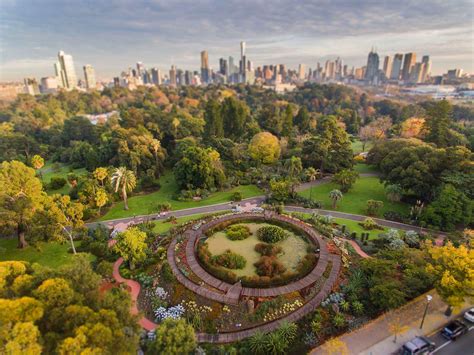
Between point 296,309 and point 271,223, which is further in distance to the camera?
point 271,223

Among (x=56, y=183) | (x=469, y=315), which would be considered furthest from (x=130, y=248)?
(x=56, y=183)

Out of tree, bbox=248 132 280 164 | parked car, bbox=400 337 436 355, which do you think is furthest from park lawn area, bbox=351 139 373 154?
parked car, bbox=400 337 436 355

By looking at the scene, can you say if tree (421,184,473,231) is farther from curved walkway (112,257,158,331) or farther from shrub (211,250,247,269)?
curved walkway (112,257,158,331)

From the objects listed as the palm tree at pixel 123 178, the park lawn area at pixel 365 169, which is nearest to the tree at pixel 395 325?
the palm tree at pixel 123 178

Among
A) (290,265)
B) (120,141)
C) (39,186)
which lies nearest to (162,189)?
(120,141)

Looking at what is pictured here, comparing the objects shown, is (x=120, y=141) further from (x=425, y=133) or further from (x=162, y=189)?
(x=425, y=133)

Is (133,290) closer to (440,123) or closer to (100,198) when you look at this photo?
(100,198)

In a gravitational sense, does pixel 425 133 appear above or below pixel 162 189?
above
